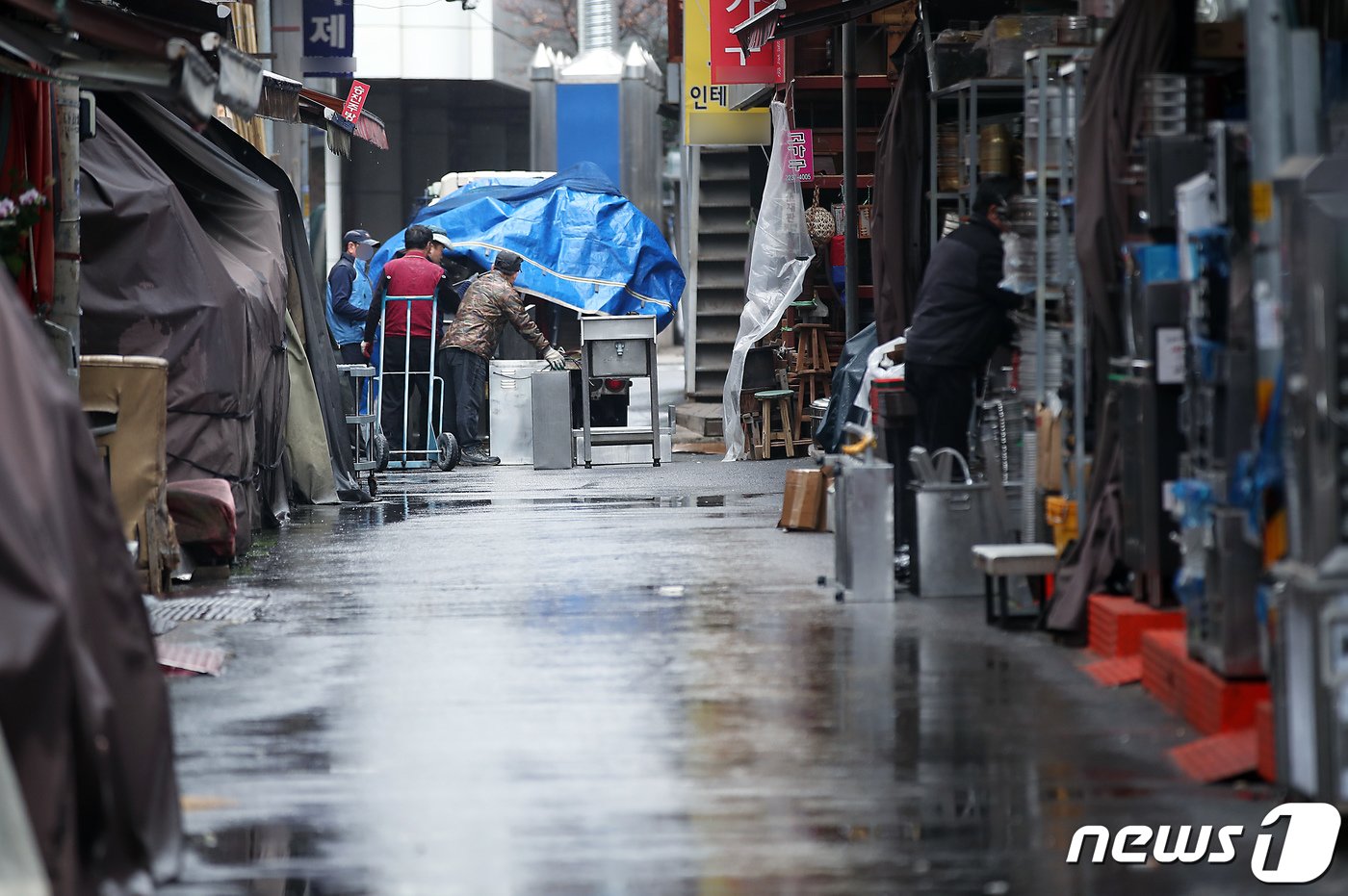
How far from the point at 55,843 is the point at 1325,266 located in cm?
381

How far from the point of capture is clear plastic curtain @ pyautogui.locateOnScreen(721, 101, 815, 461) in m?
17.6

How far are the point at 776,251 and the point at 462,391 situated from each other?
12.9 ft

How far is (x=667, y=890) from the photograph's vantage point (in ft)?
16.4

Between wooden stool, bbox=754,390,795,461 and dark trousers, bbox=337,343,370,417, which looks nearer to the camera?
dark trousers, bbox=337,343,370,417

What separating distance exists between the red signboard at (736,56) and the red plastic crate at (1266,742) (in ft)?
43.7

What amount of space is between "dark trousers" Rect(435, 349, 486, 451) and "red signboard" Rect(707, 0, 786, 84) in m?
3.98

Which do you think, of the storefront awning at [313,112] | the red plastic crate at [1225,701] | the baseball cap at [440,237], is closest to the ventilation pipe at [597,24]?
the baseball cap at [440,237]

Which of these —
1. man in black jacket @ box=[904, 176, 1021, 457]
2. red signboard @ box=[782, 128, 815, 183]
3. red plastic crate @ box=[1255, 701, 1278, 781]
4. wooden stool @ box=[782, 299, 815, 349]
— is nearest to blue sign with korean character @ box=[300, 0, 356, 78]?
red signboard @ box=[782, 128, 815, 183]

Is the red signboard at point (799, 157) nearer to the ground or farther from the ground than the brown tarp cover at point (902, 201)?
farther from the ground

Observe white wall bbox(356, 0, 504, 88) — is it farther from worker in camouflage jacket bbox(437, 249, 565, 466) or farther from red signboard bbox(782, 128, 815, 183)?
red signboard bbox(782, 128, 815, 183)

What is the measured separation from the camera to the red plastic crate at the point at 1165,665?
701 centimetres

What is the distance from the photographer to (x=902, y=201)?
43.4ft

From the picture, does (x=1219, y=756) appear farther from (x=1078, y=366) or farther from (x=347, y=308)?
(x=347, y=308)

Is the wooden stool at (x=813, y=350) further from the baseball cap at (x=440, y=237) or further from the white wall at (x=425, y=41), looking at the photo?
the white wall at (x=425, y=41)
